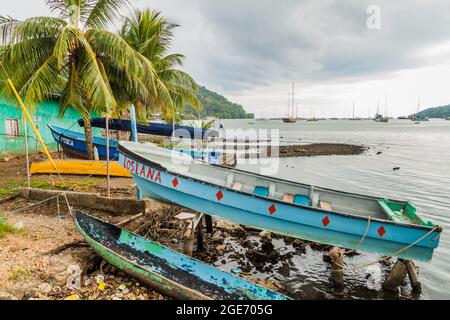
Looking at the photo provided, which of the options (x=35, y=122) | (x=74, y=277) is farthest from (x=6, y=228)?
(x=35, y=122)

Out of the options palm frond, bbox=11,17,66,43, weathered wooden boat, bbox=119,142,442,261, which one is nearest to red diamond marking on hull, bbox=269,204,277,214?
weathered wooden boat, bbox=119,142,442,261

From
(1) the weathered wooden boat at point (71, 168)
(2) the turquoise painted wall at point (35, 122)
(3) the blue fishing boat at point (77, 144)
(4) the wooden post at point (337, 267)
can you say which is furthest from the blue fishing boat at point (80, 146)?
(4) the wooden post at point (337, 267)

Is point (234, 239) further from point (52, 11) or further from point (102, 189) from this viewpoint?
point (52, 11)

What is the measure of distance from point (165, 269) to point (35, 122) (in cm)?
1682

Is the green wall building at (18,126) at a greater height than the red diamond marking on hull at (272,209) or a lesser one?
greater

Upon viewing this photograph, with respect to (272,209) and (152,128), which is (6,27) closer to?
(152,128)

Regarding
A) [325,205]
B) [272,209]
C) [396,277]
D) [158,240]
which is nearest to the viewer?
[272,209]

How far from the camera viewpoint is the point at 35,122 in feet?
60.8

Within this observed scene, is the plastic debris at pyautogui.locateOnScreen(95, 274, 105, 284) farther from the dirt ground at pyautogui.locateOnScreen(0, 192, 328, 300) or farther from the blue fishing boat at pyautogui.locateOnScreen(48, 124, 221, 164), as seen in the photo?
the blue fishing boat at pyautogui.locateOnScreen(48, 124, 221, 164)

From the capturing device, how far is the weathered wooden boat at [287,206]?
614 cm

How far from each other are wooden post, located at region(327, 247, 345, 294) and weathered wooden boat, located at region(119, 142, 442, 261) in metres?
0.55

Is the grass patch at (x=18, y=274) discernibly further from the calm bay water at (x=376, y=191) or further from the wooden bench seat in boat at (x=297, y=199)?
the wooden bench seat in boat at (x=297, y=199)

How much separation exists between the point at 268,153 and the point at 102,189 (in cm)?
2810

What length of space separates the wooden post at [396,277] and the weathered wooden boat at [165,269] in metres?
3.37
